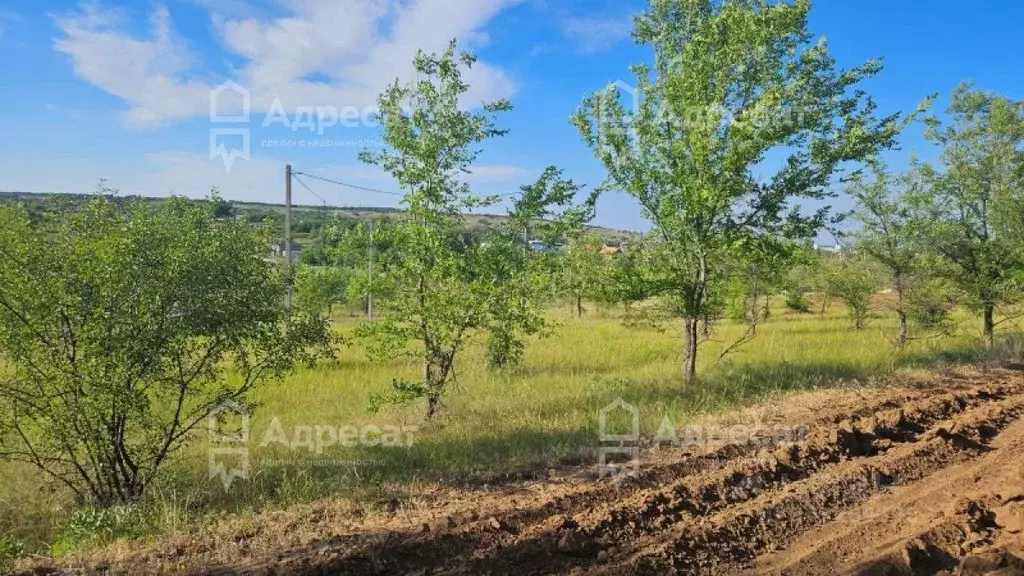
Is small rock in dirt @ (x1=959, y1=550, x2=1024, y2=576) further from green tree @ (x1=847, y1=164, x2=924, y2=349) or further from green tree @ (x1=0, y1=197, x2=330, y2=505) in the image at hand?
green tree @ (x1=847, y1=164, x2=924, y2=349)

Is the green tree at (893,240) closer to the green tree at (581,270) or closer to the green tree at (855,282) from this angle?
the green tree at (855,282)

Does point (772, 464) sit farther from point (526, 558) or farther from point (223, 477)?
point (223, 477)

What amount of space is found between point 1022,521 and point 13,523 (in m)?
8.68

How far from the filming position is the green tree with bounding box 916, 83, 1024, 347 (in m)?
13.8

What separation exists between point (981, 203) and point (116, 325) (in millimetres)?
16872

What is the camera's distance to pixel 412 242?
335 inches

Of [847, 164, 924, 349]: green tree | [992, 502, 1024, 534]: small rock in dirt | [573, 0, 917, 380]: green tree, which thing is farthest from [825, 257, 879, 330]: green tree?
[992, 502, 1024, 534]: small rock in dirt

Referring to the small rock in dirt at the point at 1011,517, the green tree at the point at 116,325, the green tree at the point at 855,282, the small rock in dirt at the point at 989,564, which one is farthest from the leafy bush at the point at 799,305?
the green tree at the point at 116,325

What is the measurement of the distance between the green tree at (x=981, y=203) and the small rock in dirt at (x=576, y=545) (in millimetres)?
13684

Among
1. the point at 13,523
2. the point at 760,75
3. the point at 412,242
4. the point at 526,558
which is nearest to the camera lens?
the point at 526,558

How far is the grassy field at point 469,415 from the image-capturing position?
6.21 metres

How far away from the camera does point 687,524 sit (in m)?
4.70

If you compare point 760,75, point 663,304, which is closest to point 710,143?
point 760,75

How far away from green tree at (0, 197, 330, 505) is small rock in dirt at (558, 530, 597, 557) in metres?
3.95
